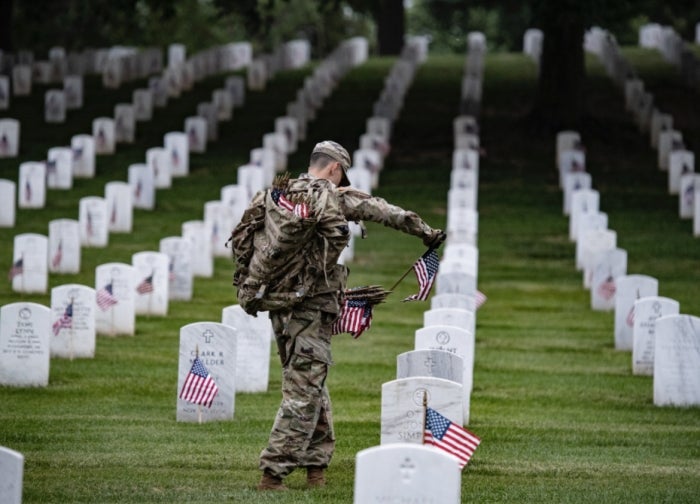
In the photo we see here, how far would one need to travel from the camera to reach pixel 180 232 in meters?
23.9

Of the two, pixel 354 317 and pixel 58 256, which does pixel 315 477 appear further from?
pixel 58 256

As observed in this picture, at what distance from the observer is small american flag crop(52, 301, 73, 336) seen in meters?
14.5

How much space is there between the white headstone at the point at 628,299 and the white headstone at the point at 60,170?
43.7 feet

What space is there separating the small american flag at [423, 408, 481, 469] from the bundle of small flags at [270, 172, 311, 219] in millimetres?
1399

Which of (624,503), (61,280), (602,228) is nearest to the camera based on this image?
(624,503)

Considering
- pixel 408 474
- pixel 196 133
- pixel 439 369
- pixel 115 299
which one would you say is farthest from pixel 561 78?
pixel 408 474

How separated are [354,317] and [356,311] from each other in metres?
0.04

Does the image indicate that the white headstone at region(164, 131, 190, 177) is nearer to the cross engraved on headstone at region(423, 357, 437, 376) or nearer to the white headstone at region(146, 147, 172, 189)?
the white headstone at region(146, 147, 172, 189)

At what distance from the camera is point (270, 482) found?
370 inches

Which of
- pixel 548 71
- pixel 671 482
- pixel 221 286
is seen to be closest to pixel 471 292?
pixel 221 286

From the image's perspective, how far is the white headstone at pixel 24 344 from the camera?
1291cm

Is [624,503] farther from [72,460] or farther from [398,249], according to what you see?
[398,249]

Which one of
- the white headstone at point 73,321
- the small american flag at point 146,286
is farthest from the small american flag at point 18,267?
the white headstone at point 73,321

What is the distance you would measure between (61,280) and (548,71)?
15.4m
